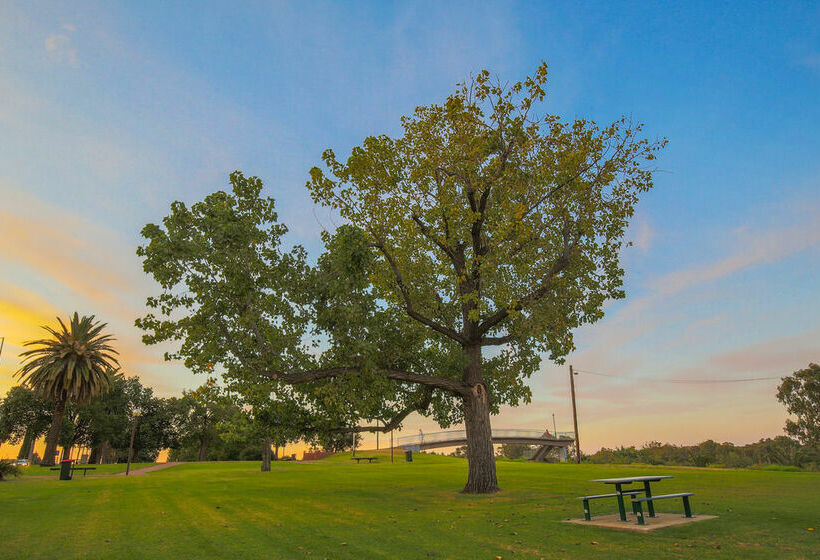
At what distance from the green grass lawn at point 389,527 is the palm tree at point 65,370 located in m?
35.6

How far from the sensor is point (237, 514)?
14383 millimetres

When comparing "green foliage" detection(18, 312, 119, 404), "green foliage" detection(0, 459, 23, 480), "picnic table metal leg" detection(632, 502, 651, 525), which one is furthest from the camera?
"green foliage" detection(18, 312, 119, 404)

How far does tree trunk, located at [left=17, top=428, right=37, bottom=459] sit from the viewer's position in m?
63.3

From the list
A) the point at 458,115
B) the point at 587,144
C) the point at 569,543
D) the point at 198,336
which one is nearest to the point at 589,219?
the point at 587,144

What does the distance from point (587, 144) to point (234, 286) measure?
14841 millimetres

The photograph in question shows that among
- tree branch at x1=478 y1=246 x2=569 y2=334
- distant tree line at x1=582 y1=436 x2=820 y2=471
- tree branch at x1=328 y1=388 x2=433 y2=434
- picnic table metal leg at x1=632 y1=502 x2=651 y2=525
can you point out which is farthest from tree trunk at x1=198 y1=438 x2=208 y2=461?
picnic table metal leg at x1=632 y1=502 x2=651 y2=525

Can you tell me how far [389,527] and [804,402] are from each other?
68.8 meters

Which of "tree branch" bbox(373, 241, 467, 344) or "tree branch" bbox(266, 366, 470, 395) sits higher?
"tree branch" bbox(373, 241, 467, 344)

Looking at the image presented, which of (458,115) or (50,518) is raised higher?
(458,115)

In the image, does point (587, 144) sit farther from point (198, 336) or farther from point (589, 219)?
point (198, 336)

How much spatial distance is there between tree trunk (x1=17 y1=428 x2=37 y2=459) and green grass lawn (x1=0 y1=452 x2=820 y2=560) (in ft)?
178

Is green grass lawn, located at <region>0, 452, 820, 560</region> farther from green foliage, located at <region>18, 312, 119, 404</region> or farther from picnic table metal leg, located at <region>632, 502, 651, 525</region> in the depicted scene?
green foliage, located at <region>18, 312, 119, 404</region>

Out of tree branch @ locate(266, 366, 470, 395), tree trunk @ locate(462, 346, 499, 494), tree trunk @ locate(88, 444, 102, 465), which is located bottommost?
tree trunk @ locate(88, 444, 102, 465)

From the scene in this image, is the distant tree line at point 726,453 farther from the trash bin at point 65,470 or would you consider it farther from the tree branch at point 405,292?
the trash bin at point 65,470
